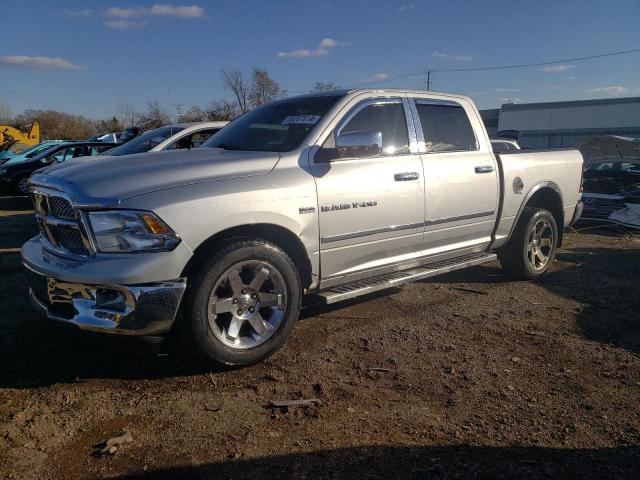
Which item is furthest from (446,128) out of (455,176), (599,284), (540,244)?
(599,284)

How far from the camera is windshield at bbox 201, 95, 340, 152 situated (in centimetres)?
420

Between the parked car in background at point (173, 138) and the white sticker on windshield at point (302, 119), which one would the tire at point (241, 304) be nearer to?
the white sticker on windshield at point (302, 119)

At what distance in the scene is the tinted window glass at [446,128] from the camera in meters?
4.88

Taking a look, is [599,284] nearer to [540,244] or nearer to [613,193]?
[540,244]

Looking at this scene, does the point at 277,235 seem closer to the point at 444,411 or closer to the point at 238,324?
the point at 238,324

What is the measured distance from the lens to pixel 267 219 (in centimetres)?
358

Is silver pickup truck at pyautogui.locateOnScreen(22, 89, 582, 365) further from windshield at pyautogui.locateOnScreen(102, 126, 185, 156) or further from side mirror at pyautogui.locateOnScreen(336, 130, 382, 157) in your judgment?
windshield at pyautogui.locateOnScreen(102, 126, 185, 156)

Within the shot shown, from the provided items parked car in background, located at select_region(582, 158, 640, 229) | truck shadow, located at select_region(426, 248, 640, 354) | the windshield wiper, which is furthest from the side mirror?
parked car in background, located at select_region(582, 158, 640, 229)

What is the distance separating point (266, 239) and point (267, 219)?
0.22 meters

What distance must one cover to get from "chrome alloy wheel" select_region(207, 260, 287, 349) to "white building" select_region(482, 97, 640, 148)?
44171 millimetres

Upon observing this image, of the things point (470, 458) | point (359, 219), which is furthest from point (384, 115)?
point (470, 458)

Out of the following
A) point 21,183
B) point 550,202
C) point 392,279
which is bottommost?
point 21,183

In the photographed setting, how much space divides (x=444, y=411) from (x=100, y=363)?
238 cm

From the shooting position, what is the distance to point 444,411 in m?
3.08
